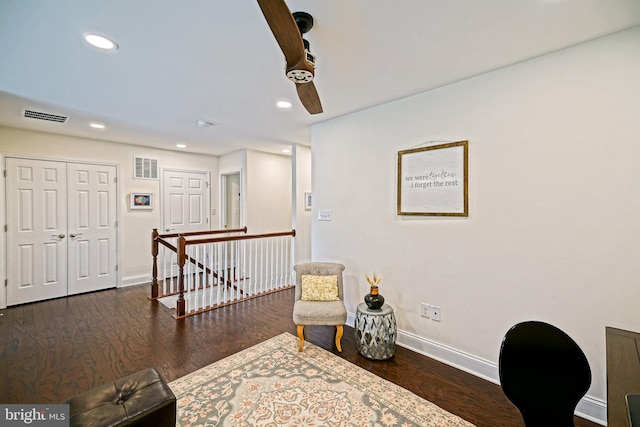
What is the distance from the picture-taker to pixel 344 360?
2516mm

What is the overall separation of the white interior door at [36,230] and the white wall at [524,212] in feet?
15.1

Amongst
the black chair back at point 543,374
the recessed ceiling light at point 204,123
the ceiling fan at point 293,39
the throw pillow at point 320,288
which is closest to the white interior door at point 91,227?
the recessed ceiling light at point 204,123

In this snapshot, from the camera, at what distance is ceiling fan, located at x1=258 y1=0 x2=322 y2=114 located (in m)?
1.09

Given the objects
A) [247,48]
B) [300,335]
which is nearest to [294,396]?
[300,335]

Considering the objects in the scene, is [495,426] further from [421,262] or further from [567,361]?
[421,262]

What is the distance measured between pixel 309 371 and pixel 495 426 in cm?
135

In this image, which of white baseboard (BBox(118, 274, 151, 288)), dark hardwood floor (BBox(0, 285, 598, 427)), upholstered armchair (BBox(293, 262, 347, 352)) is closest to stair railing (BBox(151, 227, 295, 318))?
dark hardwood floor (BBox(0, 285, 598, 427))

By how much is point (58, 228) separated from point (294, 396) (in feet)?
14.7

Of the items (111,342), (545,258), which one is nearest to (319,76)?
(545,258)

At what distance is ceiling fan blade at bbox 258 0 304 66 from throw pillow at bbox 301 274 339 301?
7.05ft

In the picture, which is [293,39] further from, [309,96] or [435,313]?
[435,313]

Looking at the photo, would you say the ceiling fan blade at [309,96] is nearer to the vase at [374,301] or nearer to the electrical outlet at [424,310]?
the vase at [374,301]

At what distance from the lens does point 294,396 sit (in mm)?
2023

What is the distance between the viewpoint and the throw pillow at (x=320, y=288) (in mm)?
2867
